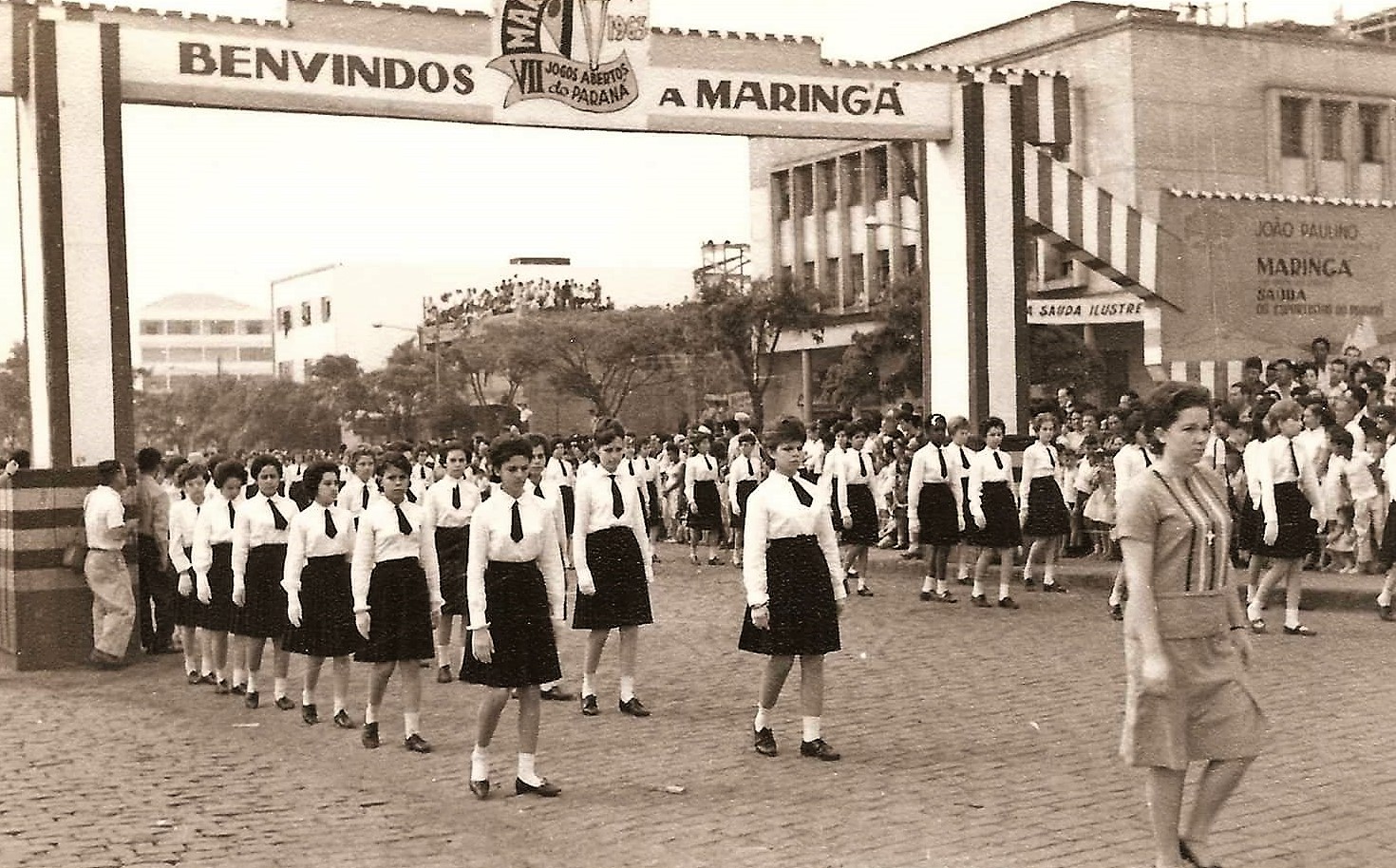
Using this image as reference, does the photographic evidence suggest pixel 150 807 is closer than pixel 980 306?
Yes

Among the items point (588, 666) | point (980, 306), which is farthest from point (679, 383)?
point (588, 666)

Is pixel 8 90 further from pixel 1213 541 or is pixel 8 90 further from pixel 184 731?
pixel 1213 541

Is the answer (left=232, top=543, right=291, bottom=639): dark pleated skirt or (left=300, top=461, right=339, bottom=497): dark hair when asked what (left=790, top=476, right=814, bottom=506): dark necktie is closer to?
(left=300, top=461, right=339, bottom=497): dark hair

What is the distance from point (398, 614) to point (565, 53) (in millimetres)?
7797

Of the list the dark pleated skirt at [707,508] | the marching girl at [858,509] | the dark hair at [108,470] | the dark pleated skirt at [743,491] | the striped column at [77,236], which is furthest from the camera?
the dark pleated skirt at [707,508]

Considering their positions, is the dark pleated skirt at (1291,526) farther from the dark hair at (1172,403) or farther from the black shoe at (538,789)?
the dark hair at (1172,403)

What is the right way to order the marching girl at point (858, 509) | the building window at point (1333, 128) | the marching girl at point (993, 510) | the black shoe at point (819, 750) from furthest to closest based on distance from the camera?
the building window at point (1333, 128)
the marching girl at point (858, 509)
the marching girl at point (993, 510)
the black shoe at point (819, 750)

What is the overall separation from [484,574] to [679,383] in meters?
49.6

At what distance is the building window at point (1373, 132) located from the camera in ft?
159

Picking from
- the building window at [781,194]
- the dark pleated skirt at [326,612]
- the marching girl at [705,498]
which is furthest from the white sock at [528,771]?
the building window at [781,194]

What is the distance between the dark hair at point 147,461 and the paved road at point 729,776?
8.92 ft

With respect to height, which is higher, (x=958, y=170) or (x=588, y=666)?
(x=958, y=170)

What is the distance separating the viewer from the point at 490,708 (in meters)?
8.15

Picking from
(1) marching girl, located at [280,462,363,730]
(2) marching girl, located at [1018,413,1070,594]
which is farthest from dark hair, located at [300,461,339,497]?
(2) marching girl, located at [1018,413,1070,594]
